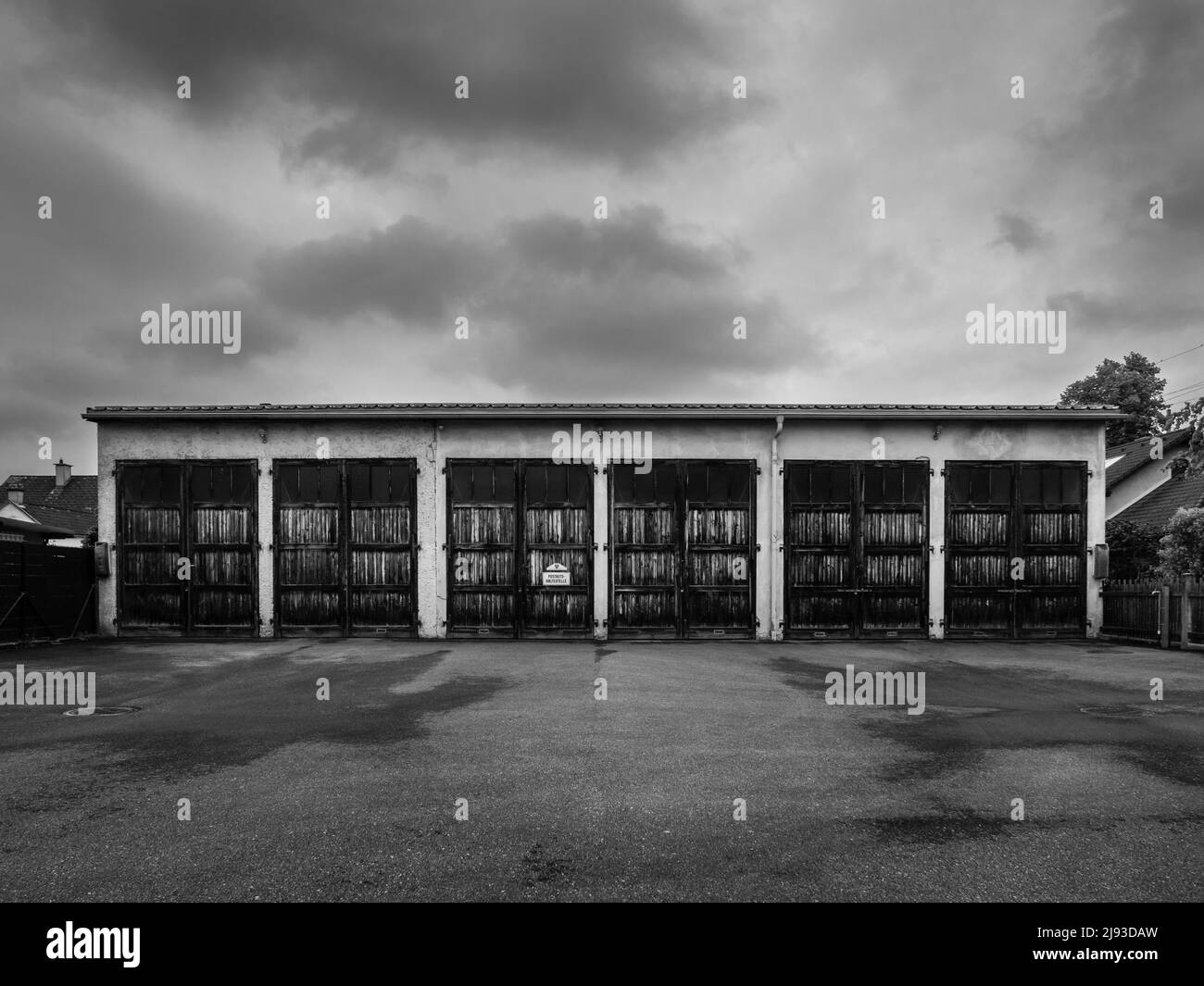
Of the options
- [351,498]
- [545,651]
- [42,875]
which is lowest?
[545,651]

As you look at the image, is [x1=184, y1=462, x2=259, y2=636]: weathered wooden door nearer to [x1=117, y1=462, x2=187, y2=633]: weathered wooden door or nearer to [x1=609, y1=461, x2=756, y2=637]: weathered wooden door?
[x1=117, y1=462, x2=187, y2=633]: weathered wooden door

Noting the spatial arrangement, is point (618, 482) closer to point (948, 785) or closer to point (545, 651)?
point (545, 651)

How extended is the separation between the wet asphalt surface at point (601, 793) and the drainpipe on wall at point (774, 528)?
4927 millimetres

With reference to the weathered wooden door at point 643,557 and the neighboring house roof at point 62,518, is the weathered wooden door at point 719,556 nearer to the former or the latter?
the weathered wooden door at point 643,557

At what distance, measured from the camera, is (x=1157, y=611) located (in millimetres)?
13742

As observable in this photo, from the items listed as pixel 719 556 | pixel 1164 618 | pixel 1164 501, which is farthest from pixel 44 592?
pixel 1164 501

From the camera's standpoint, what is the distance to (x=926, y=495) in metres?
14.7

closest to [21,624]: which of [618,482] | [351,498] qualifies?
[351,498]

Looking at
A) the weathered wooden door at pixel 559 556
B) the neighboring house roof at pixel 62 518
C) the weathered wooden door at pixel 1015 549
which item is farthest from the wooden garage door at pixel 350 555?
the neighboring house roof at pixel 62 518

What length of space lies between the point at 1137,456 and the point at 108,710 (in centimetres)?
2724

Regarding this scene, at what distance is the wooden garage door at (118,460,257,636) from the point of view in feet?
48.4

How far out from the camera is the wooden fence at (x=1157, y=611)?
13133 millimetres

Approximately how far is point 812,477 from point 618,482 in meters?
4.04

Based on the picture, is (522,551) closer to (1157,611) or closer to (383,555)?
(383,555)
